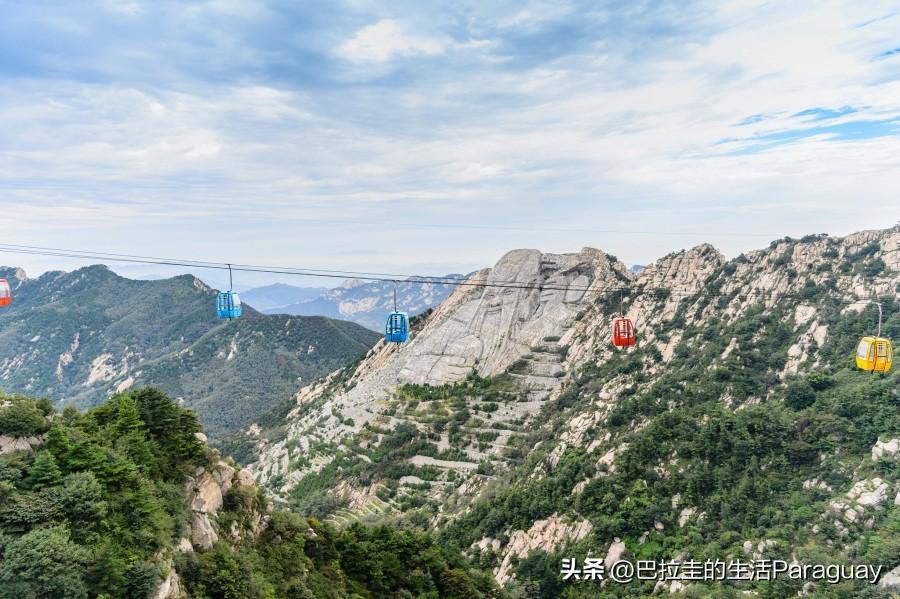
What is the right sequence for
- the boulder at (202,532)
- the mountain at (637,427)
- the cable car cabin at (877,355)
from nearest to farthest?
the boulder at (202,532)
the cable car cabin at (877,355)
the mountain at (637,427)

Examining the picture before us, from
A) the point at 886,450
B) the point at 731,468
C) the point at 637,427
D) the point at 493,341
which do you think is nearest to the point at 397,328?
the point at 731,468

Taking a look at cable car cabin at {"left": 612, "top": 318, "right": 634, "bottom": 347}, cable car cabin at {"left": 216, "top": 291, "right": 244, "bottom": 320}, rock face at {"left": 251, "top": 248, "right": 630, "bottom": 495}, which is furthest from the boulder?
rock face at {"left": 251, "top": 248, "right": 630, "bottom": 495}

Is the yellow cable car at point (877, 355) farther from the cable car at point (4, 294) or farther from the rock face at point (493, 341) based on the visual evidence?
the rock face at point (493, 341)

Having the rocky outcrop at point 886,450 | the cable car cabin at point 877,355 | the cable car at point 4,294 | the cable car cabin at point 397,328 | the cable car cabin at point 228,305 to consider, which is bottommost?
the rocky outcrop at point 886,450

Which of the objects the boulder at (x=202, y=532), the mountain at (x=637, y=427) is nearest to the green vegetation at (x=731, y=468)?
the mountain at (x=637, y=427)

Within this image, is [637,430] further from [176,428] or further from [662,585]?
[176,428]

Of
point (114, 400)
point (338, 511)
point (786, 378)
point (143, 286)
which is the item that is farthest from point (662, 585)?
point (143, 286)

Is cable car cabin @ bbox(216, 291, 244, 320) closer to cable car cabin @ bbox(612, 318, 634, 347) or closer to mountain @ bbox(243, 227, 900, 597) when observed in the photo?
mountain @ bbox(243, 227, 900, 597)
